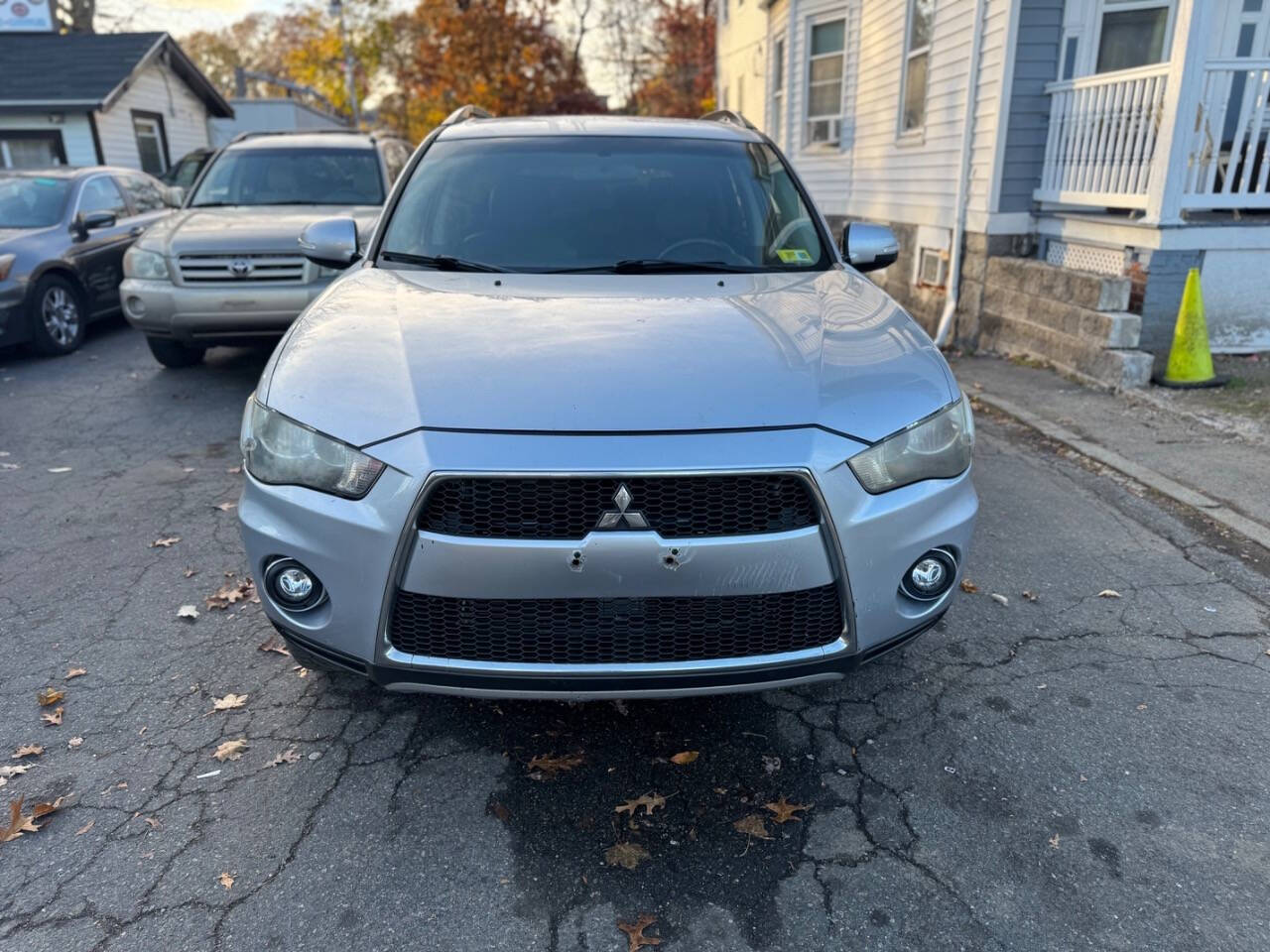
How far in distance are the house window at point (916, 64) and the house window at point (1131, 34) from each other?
2.20 m

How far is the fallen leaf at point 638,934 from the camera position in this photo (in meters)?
2.08

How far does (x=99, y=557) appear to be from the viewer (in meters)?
4.25

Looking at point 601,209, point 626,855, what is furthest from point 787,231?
point 626,855

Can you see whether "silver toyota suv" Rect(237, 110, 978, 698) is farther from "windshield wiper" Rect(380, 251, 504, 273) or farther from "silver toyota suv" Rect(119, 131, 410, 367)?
"silver toyota suv" Rect(119, 131, 410, 367)

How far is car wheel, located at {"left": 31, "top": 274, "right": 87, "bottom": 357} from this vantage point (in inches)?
326

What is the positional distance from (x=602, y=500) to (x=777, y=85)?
1612 cm

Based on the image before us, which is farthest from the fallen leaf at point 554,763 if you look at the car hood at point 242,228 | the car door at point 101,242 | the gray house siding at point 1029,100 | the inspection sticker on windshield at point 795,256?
the car door at point 101,242

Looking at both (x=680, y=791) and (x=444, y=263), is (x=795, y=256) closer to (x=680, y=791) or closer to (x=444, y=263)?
(x=444, y=263)

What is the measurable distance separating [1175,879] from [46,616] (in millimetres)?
4113

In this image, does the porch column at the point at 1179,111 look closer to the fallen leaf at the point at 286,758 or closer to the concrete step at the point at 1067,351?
the concrete step at the point at 1067,351

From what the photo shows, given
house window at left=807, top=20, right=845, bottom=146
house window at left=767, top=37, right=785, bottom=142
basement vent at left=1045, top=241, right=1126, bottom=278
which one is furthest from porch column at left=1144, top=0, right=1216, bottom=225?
house window at left=767, top=37, right=785, bottom=142

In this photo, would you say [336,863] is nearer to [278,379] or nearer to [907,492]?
[278,379]

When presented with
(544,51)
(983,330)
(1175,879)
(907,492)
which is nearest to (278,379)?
(907,492)

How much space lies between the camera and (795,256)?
372 centimetres
